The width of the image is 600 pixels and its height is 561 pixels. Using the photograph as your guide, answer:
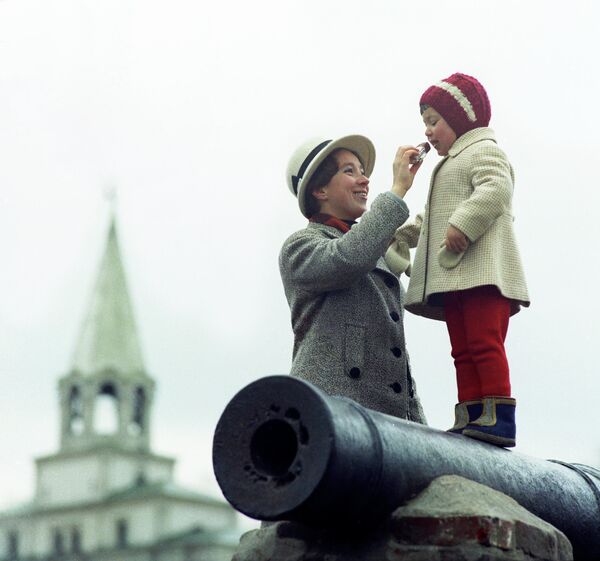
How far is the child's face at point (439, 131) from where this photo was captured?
5680 mm

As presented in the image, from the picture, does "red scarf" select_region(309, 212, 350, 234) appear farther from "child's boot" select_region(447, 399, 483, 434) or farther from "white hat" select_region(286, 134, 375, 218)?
"child's boot" select_region(447, 399, 483, 434)

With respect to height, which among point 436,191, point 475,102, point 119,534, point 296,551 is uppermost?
point 475,102

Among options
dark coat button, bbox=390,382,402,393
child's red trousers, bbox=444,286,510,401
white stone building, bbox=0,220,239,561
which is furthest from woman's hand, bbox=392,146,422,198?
white stone building, bbox=0,220,239,561

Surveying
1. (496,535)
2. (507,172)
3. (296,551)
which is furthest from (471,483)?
(507,172)

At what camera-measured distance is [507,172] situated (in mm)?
5496

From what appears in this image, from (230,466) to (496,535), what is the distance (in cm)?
79

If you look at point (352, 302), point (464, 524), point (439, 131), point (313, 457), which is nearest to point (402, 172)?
point (439, 131)

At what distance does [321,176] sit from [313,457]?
7.14ft

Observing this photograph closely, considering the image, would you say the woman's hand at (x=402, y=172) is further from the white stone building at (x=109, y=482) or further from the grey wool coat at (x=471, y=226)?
the white stone building at (x=109, y=482)

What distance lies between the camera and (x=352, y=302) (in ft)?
18.0

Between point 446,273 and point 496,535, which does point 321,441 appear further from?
point 446,273

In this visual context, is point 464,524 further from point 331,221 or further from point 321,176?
point 321,176

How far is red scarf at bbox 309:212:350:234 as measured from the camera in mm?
5797

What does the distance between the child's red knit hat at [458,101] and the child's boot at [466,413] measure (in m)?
1.14
